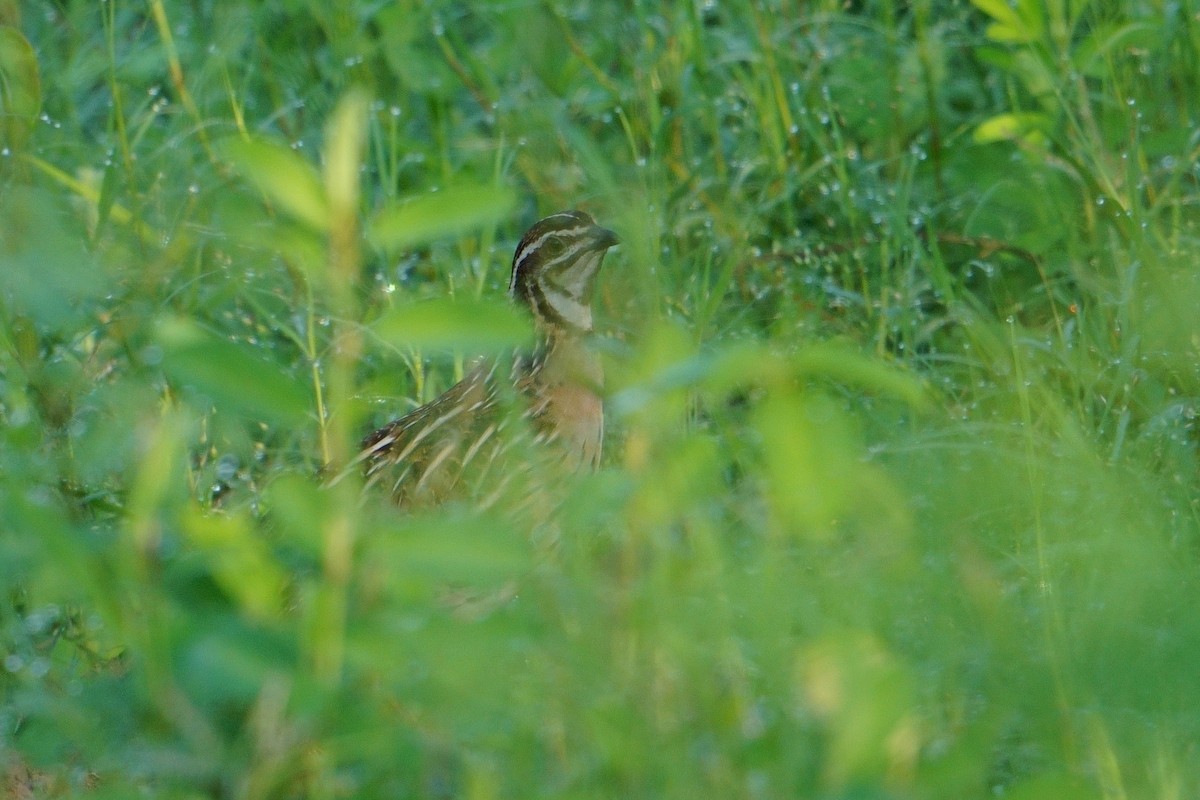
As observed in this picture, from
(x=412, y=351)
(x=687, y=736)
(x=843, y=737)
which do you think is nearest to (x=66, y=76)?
(x=412, y=351)

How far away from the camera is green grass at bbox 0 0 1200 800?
6.09 ft

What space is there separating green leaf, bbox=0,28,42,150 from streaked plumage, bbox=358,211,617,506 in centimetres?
97

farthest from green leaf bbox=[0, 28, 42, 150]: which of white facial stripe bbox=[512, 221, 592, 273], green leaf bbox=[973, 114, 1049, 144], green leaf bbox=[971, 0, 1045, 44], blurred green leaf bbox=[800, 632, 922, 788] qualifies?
green leaf bbox=[973, 114, 1049, 144]

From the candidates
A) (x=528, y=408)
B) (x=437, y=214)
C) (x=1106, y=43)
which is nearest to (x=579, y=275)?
(x=528, y=408)

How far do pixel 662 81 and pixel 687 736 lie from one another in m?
3.50

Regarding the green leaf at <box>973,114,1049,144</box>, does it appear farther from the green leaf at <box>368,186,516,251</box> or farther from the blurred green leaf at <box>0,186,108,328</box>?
the green leaf at <box>368,186,516,251</box>

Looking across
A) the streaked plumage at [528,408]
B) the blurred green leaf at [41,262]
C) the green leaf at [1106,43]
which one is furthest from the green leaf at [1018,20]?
the blurred green leaf at [41,262]

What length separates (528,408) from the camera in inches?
155

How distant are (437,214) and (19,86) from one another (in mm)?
1774

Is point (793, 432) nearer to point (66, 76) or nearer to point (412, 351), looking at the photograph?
point (412, 351)

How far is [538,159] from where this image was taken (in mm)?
5297

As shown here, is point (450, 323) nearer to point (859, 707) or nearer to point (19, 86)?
point (859, 707)

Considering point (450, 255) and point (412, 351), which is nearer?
point (412, 351)

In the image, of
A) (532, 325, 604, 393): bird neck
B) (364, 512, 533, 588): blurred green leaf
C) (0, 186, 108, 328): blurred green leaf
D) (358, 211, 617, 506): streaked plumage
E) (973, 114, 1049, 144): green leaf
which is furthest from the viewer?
(973, 114, 1049, 144): green leaf
